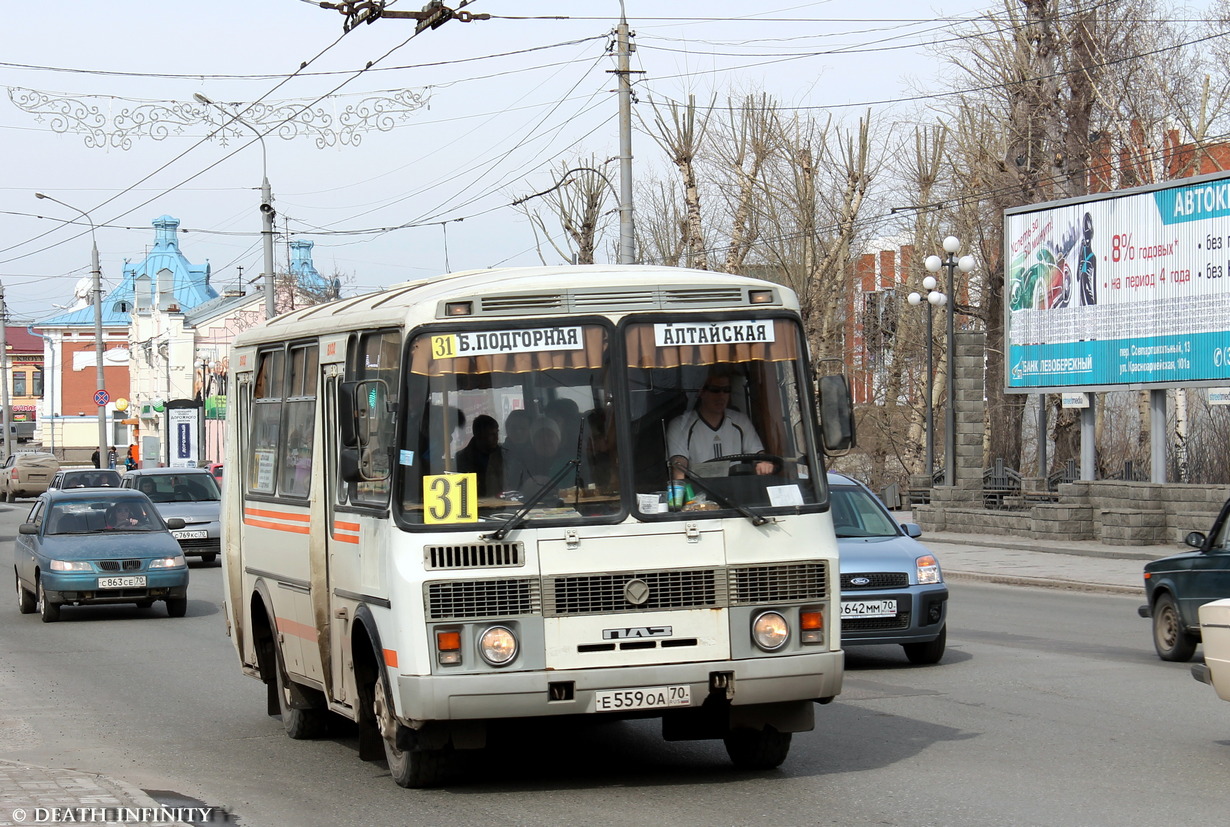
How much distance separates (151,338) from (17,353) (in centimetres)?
4261

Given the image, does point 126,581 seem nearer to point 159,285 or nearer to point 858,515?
point 858,515

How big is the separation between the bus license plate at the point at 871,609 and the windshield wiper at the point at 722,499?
553cm

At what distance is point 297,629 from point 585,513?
9.04 feet

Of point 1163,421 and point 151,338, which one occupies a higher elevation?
point 151,338

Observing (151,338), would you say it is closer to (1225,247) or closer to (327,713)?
(1225,247)

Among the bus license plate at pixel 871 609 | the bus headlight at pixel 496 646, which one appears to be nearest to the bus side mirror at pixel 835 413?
the bus headlight at pixel 496 646

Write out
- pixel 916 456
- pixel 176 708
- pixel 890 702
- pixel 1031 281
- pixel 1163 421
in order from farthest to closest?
1. pixel 916 456
2. pixel 1031 281
3. pixel 1163 421
4. pixel 176 708
5. pixel 890 702

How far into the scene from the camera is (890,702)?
1137 cm

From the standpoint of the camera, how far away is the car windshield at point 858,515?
14.4 meters

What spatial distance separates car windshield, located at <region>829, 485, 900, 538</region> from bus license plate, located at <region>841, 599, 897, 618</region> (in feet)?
3.45

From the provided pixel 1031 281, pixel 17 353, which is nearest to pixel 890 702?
pixel 1031 281

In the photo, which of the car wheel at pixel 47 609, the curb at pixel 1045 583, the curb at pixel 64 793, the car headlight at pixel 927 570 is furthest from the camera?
the curb at pixel 1045 583

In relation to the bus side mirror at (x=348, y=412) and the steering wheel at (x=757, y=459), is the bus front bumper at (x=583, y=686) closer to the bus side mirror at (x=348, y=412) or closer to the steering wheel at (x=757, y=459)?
the steering wheel at (x=757, y=459)

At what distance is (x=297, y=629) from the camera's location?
385 inches
